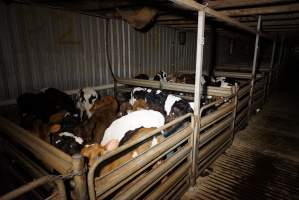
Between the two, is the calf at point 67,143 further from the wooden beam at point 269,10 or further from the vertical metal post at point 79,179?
the wooden beam at point 269,10

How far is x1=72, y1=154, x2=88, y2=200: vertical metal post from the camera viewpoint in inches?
56.2

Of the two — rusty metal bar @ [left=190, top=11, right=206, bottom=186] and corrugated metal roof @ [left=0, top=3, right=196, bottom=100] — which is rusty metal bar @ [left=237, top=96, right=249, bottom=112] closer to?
rusty metal bar @ [left=190, top=11, right=206, bottom=186]

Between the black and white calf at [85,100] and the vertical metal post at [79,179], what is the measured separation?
3.26 m

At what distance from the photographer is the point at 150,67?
7.18 metres

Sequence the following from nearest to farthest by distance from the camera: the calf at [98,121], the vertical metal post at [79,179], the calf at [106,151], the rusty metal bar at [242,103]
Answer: the vertical metal post at [79,179]
the calf at [106,151]
the calf at [98,121]
the rusty metal bar at [242,103]

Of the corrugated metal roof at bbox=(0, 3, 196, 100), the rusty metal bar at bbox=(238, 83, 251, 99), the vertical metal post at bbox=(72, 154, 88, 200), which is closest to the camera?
the vertical metal post at bbox=(72, 154, 88, 200)

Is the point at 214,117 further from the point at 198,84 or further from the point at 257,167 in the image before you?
the point at 257,167

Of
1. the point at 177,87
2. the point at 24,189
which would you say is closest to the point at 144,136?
the point at 24,189

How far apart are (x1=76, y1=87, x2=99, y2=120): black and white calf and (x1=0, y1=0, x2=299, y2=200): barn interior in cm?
31

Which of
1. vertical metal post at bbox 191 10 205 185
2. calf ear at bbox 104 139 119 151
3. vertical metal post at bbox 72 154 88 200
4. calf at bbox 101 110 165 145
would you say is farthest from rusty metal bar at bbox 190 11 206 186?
vertical metal post at bbox 72 154 88 200

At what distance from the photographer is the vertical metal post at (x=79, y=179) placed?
1.43 metres

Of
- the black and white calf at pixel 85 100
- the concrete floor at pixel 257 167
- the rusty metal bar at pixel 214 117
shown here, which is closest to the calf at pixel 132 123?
the rusty metal bar at pixel 214 117

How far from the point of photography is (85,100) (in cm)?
469

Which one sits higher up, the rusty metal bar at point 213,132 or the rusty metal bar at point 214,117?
the rusty metal bar at point 214,117
